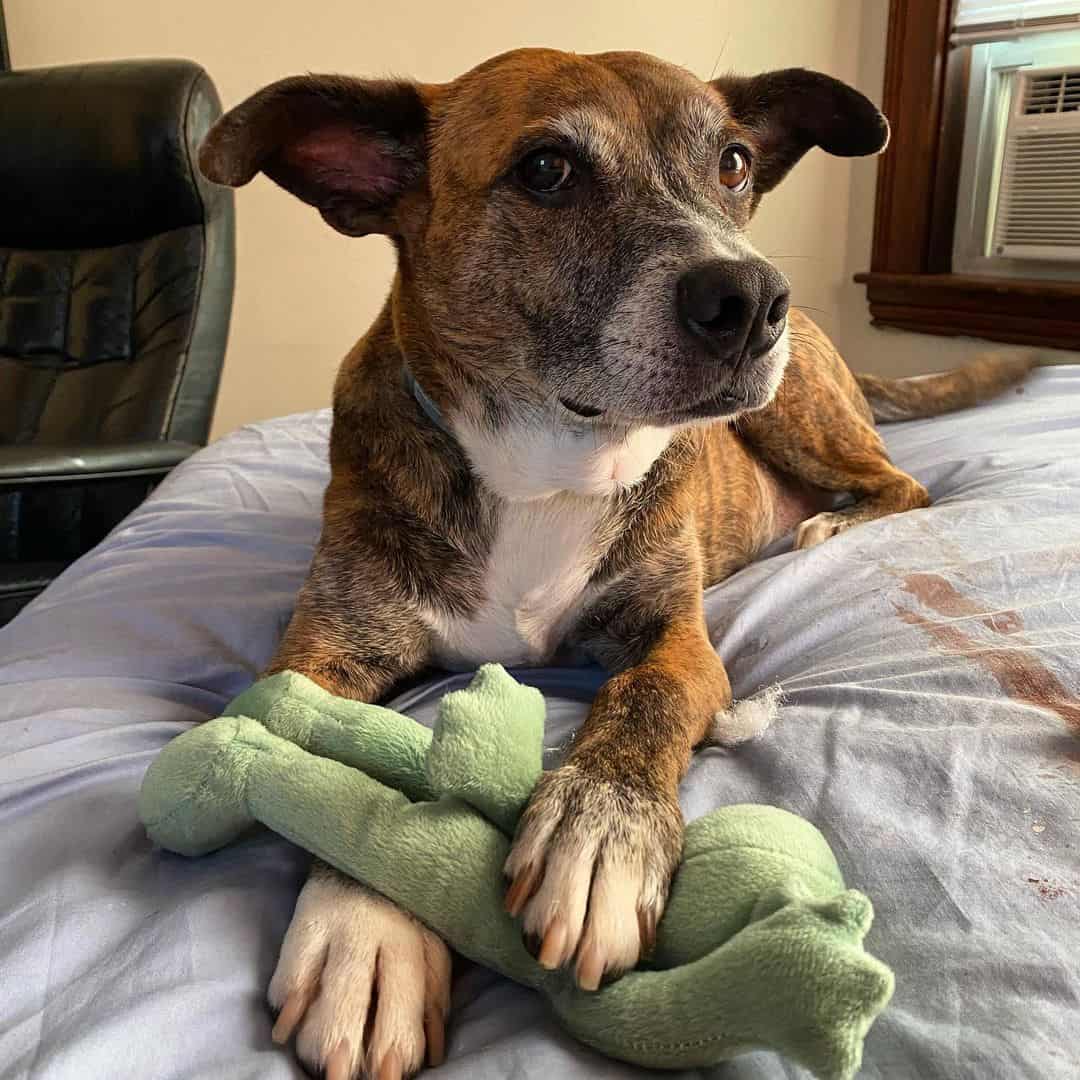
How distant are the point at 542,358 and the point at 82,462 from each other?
55.4 inches

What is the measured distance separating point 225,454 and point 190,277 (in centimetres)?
80

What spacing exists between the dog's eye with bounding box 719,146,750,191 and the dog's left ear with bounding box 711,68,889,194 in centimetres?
14

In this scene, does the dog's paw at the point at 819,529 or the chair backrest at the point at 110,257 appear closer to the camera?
the dog's paw at the point at 819,529

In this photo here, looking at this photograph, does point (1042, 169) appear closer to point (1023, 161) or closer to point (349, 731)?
point (1023, 161)

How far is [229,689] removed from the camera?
1.33 m

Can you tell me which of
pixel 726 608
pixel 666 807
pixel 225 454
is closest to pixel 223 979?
pixel 666 807

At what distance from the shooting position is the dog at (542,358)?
1.10 m

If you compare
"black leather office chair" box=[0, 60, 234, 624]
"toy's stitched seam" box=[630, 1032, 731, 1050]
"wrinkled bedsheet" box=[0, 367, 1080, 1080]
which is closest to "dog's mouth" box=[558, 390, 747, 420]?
"wrinkled bedsheet" box=[0, 367, 1080, 1080]

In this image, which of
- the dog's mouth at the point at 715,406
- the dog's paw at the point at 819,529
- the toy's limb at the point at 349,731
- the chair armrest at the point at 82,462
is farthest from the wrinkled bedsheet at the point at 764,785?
the chair armrest at the point at 82,462

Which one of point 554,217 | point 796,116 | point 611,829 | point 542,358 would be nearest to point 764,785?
point 611,829

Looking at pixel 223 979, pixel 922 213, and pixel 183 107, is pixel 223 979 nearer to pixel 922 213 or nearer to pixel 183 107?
pixel 183 107

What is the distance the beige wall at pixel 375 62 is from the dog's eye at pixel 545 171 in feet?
8.04

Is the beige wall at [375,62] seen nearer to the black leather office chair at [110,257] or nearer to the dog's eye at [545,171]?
the black leather office chair at [110,257]

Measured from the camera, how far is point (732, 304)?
1.04 metres
